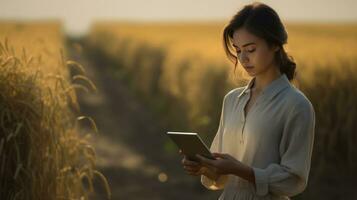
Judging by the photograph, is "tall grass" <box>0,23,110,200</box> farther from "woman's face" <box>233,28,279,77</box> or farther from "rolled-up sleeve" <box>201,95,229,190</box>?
"woman's face" <box>233,28,279,77</box>

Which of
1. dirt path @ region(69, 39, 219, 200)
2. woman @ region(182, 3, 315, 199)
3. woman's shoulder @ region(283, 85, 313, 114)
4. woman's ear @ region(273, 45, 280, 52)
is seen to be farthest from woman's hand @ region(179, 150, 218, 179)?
dirt path @ region(69, 39, 219, 200)

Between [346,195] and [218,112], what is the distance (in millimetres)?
1962

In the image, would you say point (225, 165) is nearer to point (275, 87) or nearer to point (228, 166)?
point (228, 166)

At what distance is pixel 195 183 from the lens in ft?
27.5

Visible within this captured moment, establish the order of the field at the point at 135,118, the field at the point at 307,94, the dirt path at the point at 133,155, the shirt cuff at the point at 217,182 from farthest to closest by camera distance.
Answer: the dirt path at the point at 133,155 < the field at the point at 307,94 < the field at the point at 135,118 < the shirt cuff at the point at 217,182

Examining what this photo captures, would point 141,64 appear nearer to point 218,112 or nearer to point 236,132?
point 218,112

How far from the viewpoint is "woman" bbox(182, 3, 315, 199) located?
9.11 ft

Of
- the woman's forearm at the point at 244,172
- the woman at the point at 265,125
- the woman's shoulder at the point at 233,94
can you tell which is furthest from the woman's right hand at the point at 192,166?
the woman's shoulder at the point at 233,94

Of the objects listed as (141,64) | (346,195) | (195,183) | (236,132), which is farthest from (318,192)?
(141,64)

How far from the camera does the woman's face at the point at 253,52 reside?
2.83m

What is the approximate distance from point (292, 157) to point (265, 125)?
0.16 meters

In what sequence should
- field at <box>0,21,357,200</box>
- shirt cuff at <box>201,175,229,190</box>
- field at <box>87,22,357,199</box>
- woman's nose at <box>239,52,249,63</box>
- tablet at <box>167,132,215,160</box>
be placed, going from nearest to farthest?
tablet at <box>167,132,215,160</box>
woman's nose at <box>239,52,249,63</box>
shirt cuff at <box>201,175,229,190</box>
field at <box>0,21,357,200</box>
field at <box>87,22,357,199</box>

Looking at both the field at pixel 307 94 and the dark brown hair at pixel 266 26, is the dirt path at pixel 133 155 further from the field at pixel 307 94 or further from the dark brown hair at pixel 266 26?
the dark brown hair at pixel 266 26

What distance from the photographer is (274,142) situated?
9.31 feet
